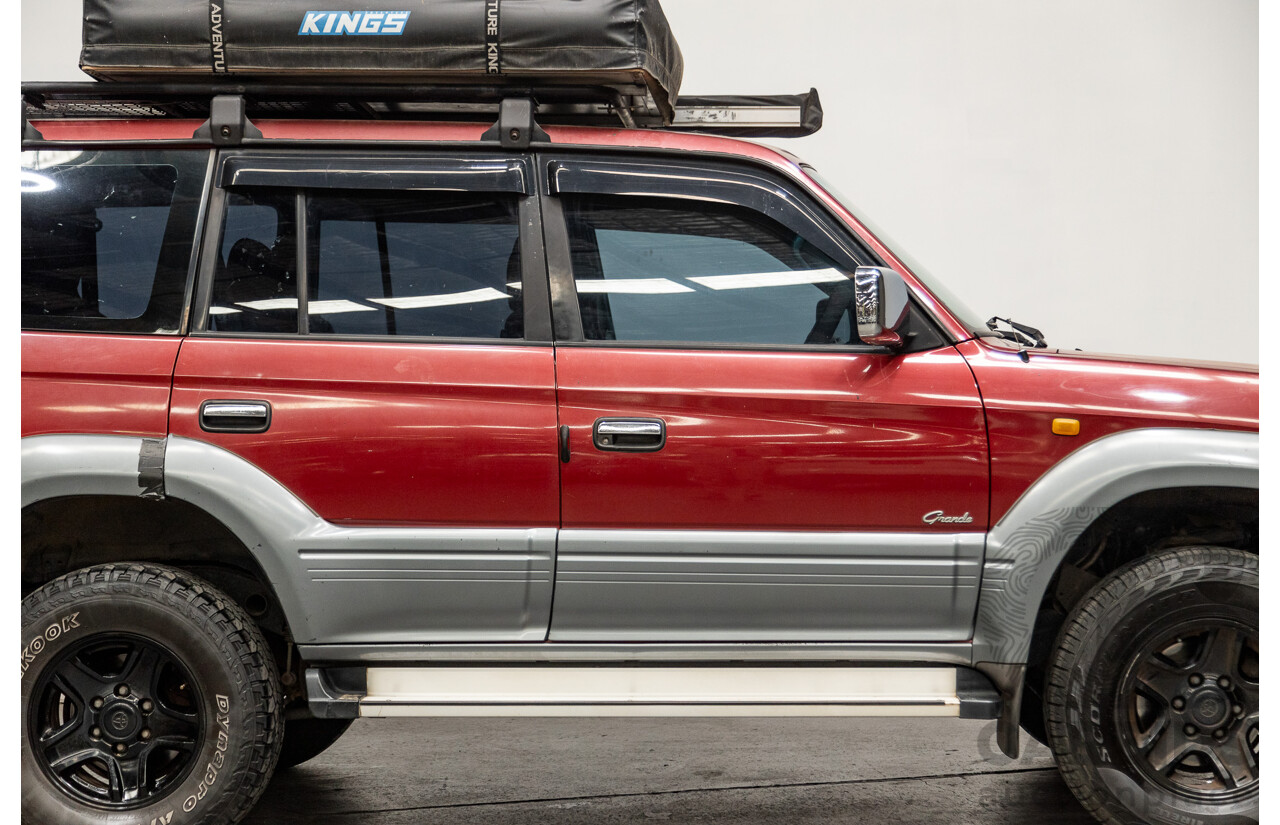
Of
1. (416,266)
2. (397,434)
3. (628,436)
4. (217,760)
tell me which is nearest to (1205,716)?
(628,436)

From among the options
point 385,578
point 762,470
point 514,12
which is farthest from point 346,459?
point 514,12

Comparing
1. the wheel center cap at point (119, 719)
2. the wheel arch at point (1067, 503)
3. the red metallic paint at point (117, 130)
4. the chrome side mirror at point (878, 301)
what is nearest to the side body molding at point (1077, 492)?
the wheel arch at point (1067, 503)

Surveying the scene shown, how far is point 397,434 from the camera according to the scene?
8.93 ft

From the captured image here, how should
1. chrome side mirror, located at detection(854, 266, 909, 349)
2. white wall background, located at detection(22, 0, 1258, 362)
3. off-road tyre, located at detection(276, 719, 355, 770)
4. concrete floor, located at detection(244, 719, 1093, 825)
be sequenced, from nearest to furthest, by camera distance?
chrome side mirror, located at detection(854, 266, 909, 349)
concrete floor, located at detection(244, 719, 1093, 825)
off-road tyre, located at detection(276, 719, 355, 770)
white wall background, located at detection(22, 0, 1258, 362)

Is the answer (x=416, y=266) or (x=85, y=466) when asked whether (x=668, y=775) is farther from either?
(x=85, y=466)

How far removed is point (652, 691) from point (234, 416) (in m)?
1.36

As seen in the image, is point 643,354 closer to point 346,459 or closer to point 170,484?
point 346,459

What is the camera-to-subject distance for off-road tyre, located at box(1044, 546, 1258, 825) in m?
2.70

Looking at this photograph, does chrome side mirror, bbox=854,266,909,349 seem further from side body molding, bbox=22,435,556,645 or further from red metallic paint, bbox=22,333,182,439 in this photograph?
red metallic paint, bbox=22,333,182,439

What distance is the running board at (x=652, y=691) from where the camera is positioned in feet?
8.97

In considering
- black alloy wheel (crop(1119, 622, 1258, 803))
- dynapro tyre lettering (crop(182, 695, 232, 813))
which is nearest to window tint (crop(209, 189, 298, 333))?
dynapro tyre lettering (crop(182, 695, 232, 813))

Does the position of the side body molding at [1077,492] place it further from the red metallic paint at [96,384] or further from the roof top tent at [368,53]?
the red metallic paint at [96,384]

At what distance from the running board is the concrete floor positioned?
2.34ft

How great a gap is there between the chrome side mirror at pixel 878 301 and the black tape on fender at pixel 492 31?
3.77 feet
